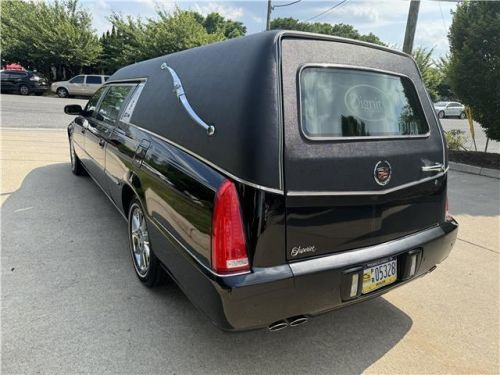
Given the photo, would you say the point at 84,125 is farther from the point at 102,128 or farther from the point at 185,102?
the point at 185,102

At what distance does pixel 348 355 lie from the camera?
2428 mm

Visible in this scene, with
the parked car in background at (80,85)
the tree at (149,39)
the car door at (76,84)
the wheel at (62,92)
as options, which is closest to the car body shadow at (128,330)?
the parked car in background at (80,85)

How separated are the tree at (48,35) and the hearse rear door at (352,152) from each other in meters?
29.9

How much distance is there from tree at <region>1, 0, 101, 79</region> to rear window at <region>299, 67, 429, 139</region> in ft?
98.1

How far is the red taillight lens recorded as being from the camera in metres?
1.97

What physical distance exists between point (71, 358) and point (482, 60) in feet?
30.2

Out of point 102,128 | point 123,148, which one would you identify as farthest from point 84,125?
point 123,148

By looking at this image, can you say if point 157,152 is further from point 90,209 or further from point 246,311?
point 90,209

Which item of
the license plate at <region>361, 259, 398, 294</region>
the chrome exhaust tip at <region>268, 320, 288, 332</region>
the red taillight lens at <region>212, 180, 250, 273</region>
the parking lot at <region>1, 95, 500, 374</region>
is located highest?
the red taillight lens at <region>212, 180, 250, 273</region>

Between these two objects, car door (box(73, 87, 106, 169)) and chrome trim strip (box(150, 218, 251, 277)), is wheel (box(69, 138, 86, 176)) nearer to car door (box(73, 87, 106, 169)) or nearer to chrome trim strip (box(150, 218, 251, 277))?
car door (box(73, 87, 106, 169))

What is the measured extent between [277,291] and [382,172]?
95 centimetres

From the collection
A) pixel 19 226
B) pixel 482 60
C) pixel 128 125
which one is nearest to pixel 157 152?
pixel 128 125

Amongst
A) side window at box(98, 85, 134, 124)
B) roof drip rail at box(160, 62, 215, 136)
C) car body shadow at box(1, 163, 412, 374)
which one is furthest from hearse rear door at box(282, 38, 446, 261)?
side window at box(98, 85, 134, 124)

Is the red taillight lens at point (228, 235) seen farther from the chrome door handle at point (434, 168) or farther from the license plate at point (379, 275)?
the chrome door handle at point (434, 168)
